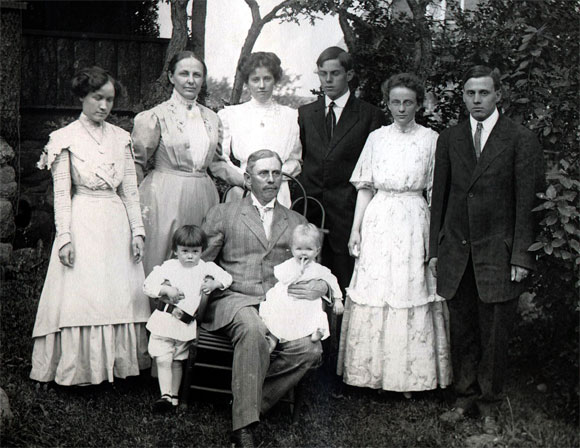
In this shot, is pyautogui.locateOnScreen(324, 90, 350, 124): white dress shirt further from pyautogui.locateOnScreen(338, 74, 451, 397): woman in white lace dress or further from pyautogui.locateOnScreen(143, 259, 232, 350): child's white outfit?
pyautogui.locateOnScreen(143, 259, 232, 350): child's white outfit

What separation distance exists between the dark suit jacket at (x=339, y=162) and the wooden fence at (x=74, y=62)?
292cm

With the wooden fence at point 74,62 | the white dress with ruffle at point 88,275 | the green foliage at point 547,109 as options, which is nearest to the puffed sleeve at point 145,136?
the white dress with ruffle at point 88,275

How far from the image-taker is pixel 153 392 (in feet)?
13.9

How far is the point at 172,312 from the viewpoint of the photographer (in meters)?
3.90

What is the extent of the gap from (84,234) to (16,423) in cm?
104

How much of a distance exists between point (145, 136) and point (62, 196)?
26.3 inches

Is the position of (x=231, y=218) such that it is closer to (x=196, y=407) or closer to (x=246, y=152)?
(x=246, y=152)

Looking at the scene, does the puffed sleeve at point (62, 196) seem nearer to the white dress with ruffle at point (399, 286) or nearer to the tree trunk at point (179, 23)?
the white dress with ruffle at point (399, 286)

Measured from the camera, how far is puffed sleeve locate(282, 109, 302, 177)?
15.0 feet

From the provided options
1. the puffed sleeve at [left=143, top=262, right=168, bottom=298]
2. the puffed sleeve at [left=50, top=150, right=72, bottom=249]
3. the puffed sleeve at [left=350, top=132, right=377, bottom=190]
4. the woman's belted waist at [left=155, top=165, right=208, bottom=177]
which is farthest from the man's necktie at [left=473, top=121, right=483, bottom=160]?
the puffed sleeve at [left=50, top=150, right=72, bottom=249]

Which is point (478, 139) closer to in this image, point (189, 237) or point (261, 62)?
point (261, 62)

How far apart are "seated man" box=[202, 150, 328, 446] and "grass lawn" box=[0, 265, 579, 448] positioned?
0.26m

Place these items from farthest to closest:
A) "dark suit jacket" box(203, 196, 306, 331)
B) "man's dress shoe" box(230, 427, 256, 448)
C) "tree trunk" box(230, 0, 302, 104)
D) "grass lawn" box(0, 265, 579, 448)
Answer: "tree trunk" box(230, 0, 302, 104)
"dark suit jacket" box(203, 196, 306, 331)
"grass lawn" box(0, 265, 579, 448)
"man's dress shoe" box(230, 427, 256, 448)

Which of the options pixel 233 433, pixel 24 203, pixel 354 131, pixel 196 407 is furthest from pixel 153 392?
pixel 24 203
